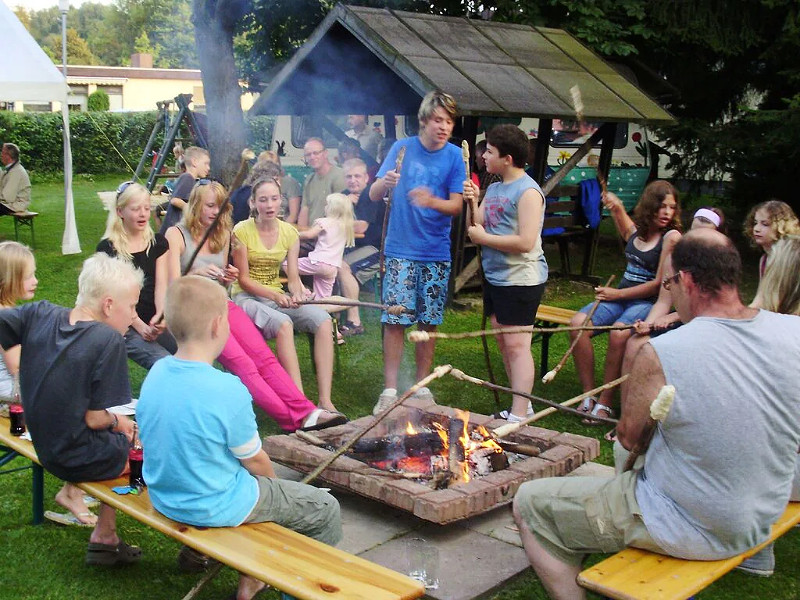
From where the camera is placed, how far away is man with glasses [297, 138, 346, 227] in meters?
8.57

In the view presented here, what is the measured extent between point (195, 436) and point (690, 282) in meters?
1.78

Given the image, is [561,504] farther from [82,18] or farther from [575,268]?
[82,18]

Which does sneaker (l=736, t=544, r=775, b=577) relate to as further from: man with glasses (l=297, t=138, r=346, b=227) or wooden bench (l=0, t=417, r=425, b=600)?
man with glasses (l=297, t=138, r=346, b=227)

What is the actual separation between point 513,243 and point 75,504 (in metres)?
2.85

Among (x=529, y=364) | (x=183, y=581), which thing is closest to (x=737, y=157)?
(x=529, y=364)

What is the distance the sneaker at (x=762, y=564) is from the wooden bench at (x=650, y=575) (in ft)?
3.06

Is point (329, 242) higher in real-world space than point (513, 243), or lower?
lower

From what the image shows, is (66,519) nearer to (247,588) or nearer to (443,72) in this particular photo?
(247,588)

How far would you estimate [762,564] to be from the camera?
3967 mm

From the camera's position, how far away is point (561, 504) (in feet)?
10.4

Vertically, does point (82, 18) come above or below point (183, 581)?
above

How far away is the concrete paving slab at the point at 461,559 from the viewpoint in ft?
12.3

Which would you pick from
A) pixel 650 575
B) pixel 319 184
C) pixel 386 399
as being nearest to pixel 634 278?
pixel 386 399

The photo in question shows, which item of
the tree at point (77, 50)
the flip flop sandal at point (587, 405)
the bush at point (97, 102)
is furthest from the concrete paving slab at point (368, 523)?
the tree at point (77, 50)
